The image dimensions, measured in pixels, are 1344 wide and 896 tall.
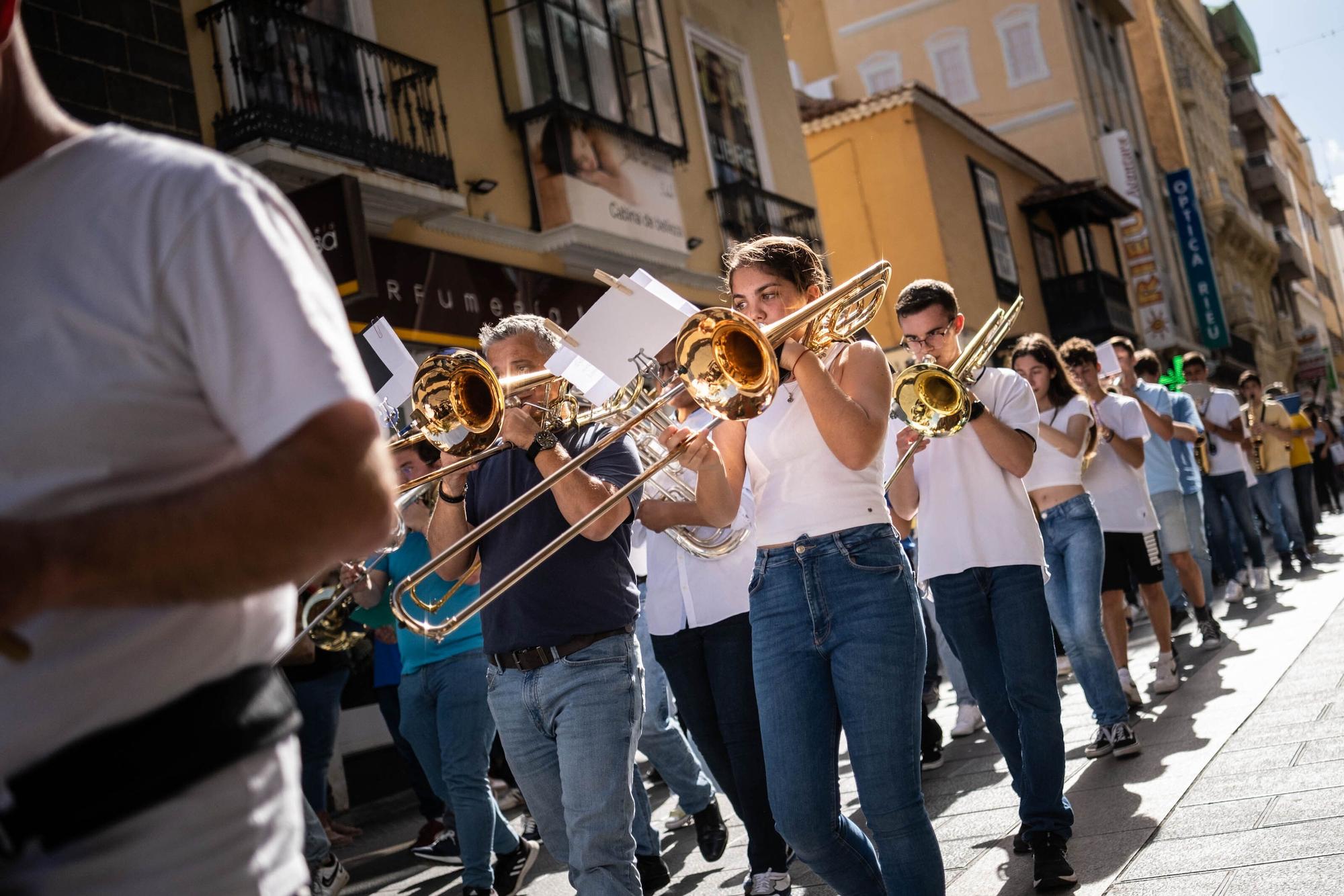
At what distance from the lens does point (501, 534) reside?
14.9 feet

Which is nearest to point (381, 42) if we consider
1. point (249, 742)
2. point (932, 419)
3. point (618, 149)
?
point (618, 149)

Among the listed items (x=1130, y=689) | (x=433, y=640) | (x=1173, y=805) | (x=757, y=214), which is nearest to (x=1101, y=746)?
(x=1130, y=689)

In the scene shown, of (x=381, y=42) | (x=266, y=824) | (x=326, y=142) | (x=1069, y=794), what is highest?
(x=381, y=42)

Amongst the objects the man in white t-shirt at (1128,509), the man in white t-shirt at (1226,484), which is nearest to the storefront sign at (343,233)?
the man in white t-shirt at (1128,509)

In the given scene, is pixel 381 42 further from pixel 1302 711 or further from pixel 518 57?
pixel 1302 711

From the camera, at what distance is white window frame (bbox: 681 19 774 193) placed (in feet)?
59.3

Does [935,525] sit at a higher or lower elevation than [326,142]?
lower

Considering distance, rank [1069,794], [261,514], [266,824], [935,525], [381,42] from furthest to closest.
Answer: [381,42] < [1069,794] < [935,525] < [266,824] < [261,514]

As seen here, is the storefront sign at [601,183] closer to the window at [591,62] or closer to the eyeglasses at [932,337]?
the window at [591,62]

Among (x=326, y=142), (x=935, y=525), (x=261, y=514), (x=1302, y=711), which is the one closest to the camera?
(x=261, y=514)

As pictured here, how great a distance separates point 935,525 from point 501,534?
1759 millimetres

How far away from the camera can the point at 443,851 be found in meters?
7.41

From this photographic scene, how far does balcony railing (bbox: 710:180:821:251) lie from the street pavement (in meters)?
9.58

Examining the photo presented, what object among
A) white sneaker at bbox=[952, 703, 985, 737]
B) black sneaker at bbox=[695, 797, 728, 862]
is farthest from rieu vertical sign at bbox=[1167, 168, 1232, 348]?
black sneaker at bbox=[695, 797, 728, 862]
